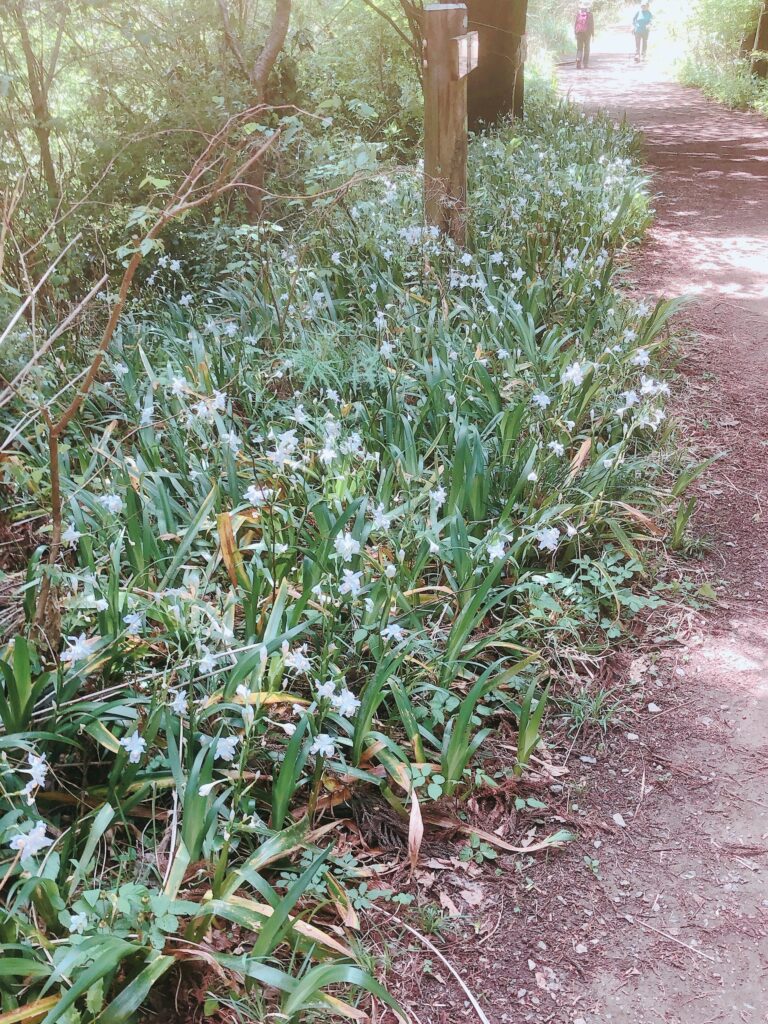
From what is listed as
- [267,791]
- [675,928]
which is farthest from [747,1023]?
[267,791]

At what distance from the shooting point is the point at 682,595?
9.82 ft

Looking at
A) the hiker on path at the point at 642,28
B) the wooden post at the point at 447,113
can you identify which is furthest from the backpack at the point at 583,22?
the wooden post at the point at 447,113

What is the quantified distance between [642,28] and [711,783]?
28111 millimetres

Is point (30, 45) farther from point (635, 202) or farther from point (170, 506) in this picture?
point (635, 202)

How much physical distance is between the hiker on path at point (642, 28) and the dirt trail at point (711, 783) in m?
23.5

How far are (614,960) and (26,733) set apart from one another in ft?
4.71

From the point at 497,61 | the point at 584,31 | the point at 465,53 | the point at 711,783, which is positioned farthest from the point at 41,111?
the point at 584,31

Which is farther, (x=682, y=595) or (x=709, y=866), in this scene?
(x=682, y=595)

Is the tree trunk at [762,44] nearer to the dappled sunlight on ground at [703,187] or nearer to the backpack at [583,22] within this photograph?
the dappled sunlight on ground at [703,187]

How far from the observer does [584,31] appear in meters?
23.3

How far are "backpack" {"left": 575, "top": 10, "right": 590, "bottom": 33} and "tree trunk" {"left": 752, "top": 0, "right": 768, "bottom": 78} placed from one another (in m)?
8.81

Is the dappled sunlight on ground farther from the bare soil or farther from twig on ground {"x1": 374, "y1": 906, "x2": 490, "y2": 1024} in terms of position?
twig on ground {"x1": 374, "y1": 906, "x2": 490, "y2": 1024}

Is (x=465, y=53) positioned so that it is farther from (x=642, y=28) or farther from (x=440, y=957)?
(x=642, y=28)

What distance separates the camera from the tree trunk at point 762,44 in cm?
1484
